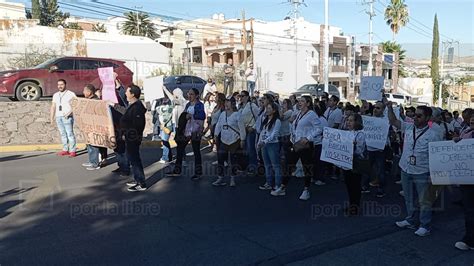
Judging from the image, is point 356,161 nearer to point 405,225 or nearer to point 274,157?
point 405,225

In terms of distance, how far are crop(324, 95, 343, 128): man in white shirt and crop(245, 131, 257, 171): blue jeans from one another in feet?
5.54

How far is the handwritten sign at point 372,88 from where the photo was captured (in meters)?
10.1

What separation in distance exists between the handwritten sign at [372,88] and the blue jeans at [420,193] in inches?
171

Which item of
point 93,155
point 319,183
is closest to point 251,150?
point 319,183

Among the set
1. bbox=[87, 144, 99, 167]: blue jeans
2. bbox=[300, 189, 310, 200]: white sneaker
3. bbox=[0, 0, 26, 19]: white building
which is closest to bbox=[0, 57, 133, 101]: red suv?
bbox=[87, 144, 99, 167]: blue jeans

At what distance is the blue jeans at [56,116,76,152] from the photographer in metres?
10.2

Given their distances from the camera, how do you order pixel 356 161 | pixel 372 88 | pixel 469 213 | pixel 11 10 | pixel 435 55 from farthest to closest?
pixel 435 55
pixel 11 10
pixel 372 88
pixel 356 161
pixel 469 213

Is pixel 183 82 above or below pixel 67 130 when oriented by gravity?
above

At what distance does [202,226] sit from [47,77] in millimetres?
11159

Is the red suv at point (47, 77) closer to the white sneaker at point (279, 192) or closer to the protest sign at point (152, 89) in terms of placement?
the protest sign at point (152, 89)

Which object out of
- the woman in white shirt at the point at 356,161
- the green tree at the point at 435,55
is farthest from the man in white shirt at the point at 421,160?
the green tree at the point at 435,55

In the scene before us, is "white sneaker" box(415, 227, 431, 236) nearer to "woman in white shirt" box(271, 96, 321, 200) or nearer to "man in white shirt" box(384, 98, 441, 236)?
"man in white shirt" box(384, 98, 441, 236)

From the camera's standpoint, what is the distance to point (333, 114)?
9.57 meters

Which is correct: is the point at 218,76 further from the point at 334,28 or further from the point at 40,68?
the point at 334,28
